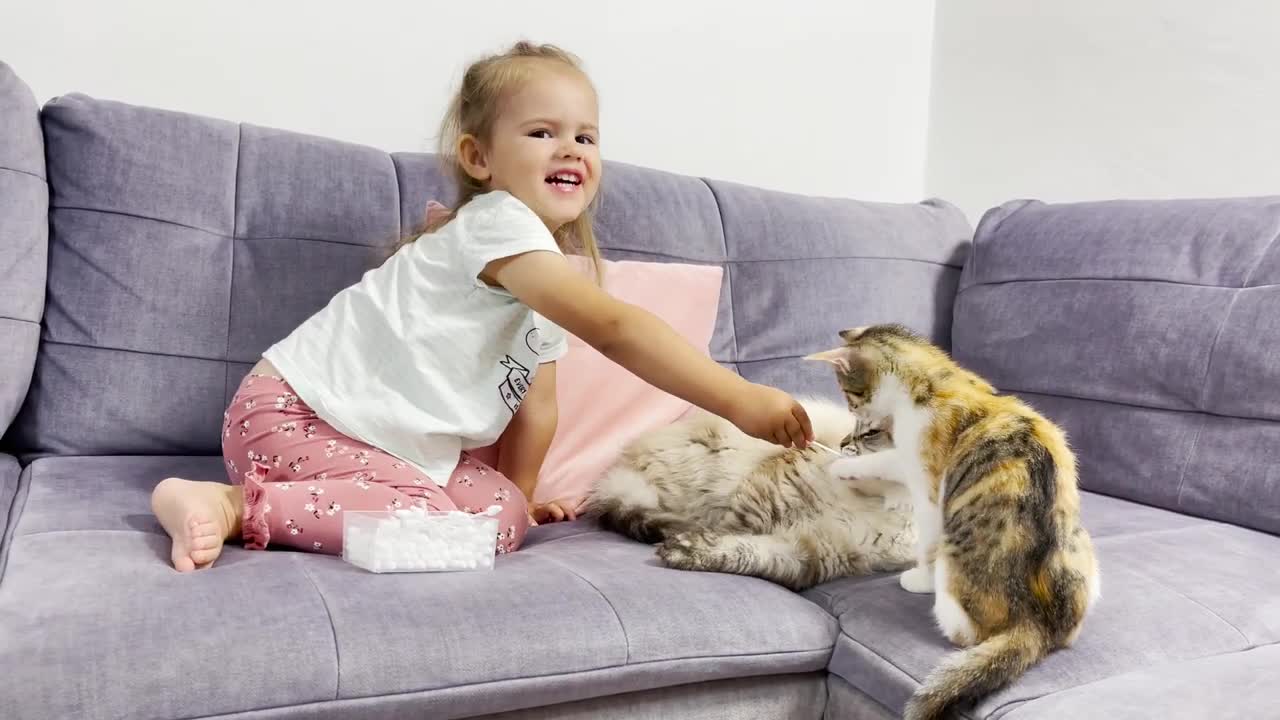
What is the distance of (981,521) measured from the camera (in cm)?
129

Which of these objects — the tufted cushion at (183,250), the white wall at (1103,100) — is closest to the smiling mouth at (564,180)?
the tufted cushion at (183,250)

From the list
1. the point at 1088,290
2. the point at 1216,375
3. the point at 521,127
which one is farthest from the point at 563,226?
the point at 1216,375

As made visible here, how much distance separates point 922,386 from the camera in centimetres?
145

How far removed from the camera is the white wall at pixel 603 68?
2.30 m

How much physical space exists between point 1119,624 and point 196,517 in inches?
46.3

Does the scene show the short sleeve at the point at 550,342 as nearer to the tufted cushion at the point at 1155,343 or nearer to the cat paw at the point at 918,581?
the cat paw at the point at 918,581

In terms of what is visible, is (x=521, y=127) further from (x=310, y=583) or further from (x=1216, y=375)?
(x=1216, y=375)

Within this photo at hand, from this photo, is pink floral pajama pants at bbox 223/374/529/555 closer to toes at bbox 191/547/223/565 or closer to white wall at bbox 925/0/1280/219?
toes at bbox 191/547/223/565

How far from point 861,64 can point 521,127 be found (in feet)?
6.05

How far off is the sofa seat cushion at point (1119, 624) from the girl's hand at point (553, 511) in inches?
20.6

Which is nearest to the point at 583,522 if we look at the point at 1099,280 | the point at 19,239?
the point at 19,239

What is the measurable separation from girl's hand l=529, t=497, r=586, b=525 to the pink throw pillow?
0.06 feet

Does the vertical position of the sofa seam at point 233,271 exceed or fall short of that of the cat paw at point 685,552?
it exceeds it

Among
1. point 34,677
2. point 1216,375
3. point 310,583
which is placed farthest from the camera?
Answer: point 1216,375
